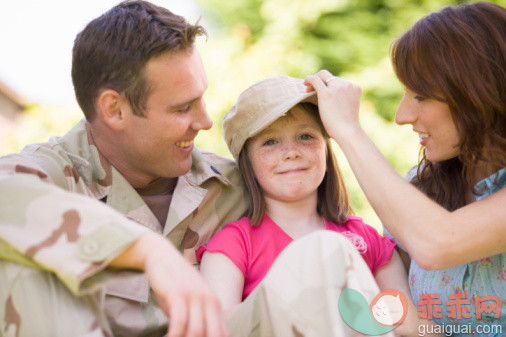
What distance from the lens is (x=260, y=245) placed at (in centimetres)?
229

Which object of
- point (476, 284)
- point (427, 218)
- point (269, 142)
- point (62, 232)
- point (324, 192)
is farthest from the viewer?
point (324, 192)

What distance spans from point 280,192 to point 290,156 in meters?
0.16

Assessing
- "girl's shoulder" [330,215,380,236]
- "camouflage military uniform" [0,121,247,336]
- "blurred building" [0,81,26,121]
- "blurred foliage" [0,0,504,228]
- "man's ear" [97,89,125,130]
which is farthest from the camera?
"blurred building" [0,81,26,121]

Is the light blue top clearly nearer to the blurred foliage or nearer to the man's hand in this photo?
the man's hand

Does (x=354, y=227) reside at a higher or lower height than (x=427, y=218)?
lower

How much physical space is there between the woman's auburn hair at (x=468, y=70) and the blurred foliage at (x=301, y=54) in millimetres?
2903

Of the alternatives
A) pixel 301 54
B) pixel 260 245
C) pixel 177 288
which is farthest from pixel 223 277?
pixel 301 54

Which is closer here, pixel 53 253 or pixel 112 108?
pixel 53 253

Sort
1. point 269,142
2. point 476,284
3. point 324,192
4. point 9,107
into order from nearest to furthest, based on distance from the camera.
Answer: point 476,284 → point 269,142 → point 324,192 → point 9,107

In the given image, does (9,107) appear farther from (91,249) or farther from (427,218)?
(427,218)

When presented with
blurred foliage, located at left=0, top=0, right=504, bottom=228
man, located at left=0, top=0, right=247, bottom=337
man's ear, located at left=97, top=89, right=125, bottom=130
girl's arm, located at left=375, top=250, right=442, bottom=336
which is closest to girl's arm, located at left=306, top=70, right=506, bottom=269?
girl's arm, located at left=375, top=250, right=442, bottom=336

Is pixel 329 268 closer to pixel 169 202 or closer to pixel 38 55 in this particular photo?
pixel 169 202

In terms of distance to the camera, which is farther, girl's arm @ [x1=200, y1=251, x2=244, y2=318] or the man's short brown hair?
the man's short brown hair

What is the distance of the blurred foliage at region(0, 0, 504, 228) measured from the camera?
17.2ft
